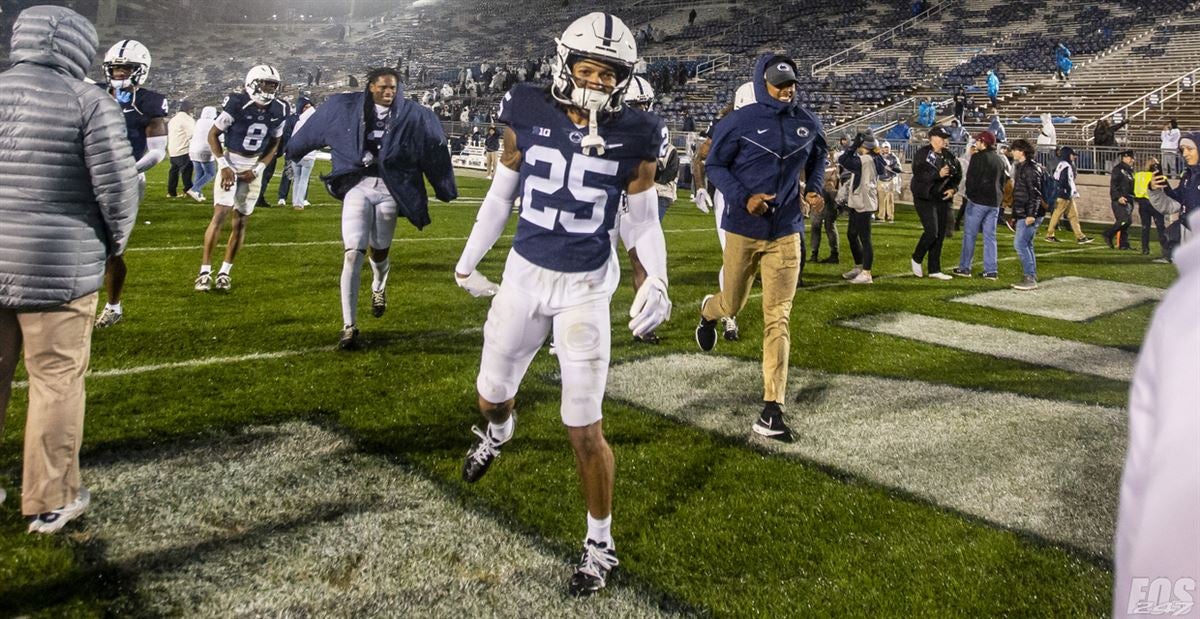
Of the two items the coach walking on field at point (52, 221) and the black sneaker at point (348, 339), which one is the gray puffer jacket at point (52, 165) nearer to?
the coach walking on field at point (52, 221)

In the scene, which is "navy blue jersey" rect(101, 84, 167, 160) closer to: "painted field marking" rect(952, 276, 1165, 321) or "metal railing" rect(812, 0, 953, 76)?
"painted field marking" rect(952, 276, 1165, 321)

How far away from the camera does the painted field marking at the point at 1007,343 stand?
667 cm

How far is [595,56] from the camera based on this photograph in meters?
3.03

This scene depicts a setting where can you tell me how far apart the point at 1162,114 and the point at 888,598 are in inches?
1063

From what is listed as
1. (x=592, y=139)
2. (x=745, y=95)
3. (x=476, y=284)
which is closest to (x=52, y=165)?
(x=476, y=284)

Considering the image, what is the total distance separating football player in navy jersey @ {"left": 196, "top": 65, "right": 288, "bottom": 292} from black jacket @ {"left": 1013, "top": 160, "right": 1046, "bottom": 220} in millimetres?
9126

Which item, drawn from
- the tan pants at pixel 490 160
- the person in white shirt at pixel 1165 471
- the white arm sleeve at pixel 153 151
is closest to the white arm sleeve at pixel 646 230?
the person in white shirt at pixel 1165 471

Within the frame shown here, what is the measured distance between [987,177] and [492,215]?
9163 millimetres

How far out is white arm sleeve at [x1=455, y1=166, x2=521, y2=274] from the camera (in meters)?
3.30

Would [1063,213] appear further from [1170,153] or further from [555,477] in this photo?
[555,477]

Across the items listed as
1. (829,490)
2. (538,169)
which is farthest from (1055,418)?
(538,169)

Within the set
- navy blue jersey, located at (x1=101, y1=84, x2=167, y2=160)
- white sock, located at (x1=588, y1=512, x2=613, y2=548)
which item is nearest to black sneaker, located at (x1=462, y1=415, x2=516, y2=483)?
white sock, located at (x1=588, y1=512, x2=613, y2=548)

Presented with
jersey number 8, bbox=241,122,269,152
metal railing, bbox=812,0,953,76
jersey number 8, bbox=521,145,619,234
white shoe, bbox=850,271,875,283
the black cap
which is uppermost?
metal railing, bbox=812,0,953,76

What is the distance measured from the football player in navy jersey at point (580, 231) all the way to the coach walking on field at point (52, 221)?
1531mm
